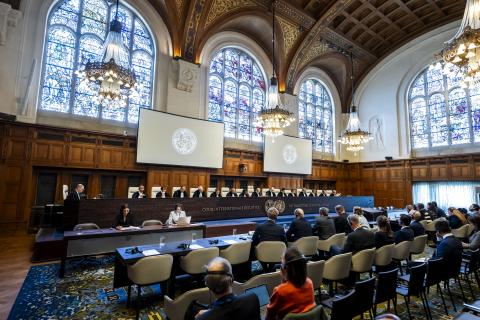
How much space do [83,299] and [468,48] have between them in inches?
310

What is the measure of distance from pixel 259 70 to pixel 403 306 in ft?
40.3

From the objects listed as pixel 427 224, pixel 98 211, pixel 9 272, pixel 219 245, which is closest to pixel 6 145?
pixel 98 211

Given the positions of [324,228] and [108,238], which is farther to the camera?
[324,228]

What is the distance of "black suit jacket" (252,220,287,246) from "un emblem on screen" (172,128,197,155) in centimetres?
656

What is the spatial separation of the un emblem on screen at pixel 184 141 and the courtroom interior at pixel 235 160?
8 cm

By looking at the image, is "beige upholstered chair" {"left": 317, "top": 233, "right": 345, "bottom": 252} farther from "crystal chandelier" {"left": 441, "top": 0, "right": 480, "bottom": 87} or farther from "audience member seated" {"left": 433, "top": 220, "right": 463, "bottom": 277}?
"crystal chandelier" {"left": 441, "top": 0, "right": 480, "bottom": 87}

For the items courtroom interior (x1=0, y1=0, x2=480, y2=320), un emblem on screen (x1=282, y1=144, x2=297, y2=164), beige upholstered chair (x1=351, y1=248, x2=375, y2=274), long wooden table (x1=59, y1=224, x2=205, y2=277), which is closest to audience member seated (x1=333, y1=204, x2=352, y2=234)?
courtroom interior (x1=0, y1=0, x2=480, y2=320)

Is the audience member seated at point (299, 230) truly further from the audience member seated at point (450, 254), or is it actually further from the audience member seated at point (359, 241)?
the audience member seated at point (450, 254)

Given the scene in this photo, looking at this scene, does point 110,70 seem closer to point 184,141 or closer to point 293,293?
point 184,141

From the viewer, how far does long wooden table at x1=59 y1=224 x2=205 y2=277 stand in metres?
4.30

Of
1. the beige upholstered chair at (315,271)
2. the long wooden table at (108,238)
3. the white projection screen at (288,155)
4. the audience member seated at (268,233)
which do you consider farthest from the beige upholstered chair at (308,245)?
the white projection screen at (288,155)

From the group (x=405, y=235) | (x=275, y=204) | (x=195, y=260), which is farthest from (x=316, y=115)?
(x=195, y=260)

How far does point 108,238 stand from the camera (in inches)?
182

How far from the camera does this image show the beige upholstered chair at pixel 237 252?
378cm
